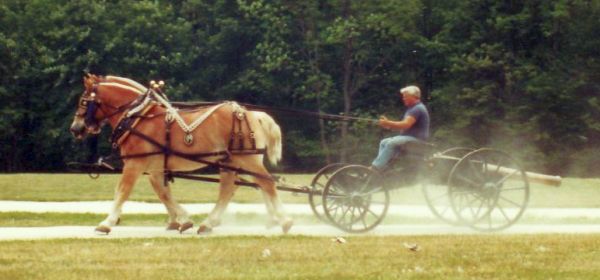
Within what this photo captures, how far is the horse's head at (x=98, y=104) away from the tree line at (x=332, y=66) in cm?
3285

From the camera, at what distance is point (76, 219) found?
58.8 ft

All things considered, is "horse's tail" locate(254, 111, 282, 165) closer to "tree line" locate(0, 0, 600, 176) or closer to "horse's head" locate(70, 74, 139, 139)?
"horse's head" locate(70, 74, 139, 139)

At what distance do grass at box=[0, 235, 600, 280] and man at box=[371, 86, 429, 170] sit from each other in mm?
1807

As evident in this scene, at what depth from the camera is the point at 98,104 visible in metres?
14.9

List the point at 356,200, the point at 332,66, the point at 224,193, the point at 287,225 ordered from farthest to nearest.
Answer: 1. the point at 332,66
2. the point at 224,193
3. the point at 356,200
4. the point at 287,225

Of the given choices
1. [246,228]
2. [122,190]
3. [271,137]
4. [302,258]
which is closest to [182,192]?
[246,228]

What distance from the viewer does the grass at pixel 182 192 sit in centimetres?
2345

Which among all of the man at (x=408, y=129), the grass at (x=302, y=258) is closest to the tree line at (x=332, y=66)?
the man at (x=408, y=129)

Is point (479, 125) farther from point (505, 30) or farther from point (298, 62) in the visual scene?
point (298, 62)

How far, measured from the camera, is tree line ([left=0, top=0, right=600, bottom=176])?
47375 mm

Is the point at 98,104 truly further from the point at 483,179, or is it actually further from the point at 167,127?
the point at 483,179

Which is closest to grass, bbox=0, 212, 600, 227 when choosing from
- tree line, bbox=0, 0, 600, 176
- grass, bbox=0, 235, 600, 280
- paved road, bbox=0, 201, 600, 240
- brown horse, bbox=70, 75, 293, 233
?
paved road, bbox=0, 201, 600, 240

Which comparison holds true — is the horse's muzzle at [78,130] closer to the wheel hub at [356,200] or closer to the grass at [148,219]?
the grass at [148,219]

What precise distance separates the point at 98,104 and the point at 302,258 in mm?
4477
